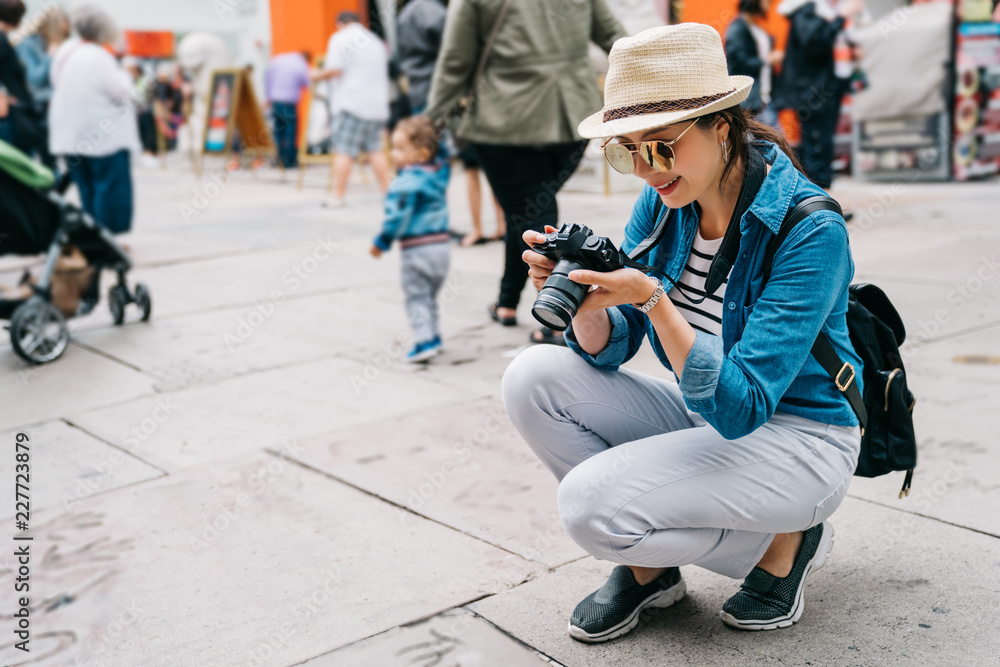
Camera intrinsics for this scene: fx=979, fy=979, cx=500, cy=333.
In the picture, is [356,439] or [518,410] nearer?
[518,410]

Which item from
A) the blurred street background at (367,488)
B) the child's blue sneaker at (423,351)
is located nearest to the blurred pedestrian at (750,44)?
the blurred street background at (367,488)

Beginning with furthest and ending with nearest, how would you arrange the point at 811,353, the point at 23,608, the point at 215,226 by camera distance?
the point at 215,226 < the point at 23,608 < the point at 811,353

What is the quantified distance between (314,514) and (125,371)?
6.60 ft

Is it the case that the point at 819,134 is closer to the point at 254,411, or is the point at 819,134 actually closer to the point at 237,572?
the point at 254,411

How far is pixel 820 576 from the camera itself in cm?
252

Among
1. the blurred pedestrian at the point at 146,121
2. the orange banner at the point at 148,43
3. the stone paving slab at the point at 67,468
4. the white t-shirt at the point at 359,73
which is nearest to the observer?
the stone paving slab at the point at 67,468

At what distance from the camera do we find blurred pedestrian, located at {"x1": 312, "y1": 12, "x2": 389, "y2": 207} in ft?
31.3

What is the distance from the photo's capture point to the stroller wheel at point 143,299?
17.8 ft

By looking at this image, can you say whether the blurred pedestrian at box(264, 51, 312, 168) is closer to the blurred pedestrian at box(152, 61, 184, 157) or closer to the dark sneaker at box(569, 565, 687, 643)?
the blurred pedestrian at box(152, 61, 184, 157)

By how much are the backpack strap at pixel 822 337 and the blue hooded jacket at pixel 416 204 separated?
265 cm

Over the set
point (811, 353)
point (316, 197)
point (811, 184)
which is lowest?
point (316, 197)

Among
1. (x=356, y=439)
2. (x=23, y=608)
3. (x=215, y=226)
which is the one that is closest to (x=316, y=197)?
(x=215, y=226)

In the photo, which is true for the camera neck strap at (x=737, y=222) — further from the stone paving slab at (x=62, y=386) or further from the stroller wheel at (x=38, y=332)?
the stroller wheel at (x=38, y=332)

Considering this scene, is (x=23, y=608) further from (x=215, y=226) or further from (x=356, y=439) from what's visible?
(x=215, y=226)
